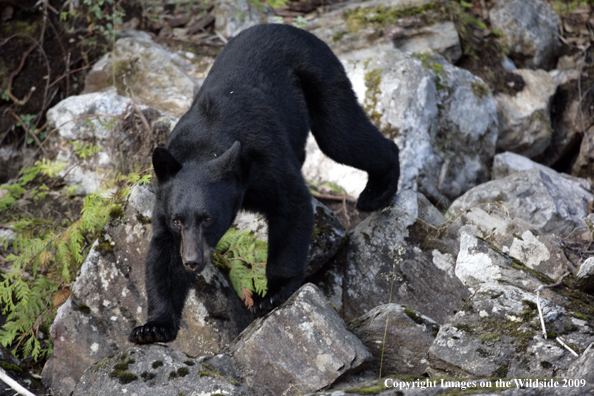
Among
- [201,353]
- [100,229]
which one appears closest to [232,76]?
[100,229]

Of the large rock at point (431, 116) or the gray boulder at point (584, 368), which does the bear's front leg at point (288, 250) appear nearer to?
the gray boulder at point (584, 368)

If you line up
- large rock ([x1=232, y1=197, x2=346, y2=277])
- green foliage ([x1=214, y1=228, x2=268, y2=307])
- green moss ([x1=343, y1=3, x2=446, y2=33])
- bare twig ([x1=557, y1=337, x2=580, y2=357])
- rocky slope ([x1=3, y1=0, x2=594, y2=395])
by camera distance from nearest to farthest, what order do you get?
1. bare twig ([x1=557, y1=337, x2=580, y2=357])
2. rocky slope ([x1=3, y1=0, x2=594, y2=395])
3. green foliage ([x1=214, y1=228, x2=268, y2=307])
4. large rock ([x1=232, y1=197, x2=346, y2=277])
5. green moss ([x1=343, y1=3, x2=446, y2=33])

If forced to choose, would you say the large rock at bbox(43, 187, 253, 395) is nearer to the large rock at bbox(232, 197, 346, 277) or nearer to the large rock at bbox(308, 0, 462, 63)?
the large rock at bbox(232, 197, 346, 277)

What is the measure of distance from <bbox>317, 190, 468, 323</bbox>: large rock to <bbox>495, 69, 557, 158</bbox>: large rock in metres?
3.82

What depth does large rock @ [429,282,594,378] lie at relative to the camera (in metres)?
3.22

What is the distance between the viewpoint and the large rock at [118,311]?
14.0 feet

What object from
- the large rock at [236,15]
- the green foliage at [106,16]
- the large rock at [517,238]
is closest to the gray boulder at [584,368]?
the large rock at [517,238]

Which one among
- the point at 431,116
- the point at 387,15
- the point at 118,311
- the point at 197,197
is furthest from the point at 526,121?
the point at 118,311

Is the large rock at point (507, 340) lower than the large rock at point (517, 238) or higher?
higher

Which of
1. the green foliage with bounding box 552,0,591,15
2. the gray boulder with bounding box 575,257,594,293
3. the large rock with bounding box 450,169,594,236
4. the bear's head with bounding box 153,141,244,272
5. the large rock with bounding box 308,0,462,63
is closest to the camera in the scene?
the bear's head with bounding box 153,141,244,272

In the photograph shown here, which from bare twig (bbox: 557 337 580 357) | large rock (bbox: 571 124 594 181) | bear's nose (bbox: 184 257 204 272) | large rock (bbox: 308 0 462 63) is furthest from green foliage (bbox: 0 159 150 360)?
large rock (bbox: 571 124 594 181)

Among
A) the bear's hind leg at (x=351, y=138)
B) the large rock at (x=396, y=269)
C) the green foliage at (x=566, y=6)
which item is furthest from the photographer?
the green foliage at (x=566, y=6)

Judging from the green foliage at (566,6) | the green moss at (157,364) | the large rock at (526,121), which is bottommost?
the large rock at (526,121)

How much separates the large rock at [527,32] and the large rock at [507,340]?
6.99m
